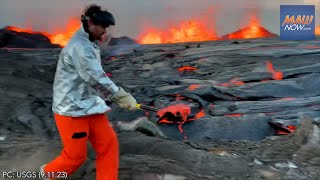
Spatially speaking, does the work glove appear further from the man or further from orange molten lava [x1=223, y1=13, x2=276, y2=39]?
orange molten lava [x1=223, y1=13, x2=276, y2=39]

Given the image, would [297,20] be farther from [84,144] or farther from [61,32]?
[84,144]

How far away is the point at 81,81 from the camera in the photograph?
318 cm

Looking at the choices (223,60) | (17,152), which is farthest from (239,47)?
(17,152)

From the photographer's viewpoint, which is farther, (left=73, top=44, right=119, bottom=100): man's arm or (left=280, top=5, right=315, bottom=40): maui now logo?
(left=280, top=5, right=315, bottom=40): maui now logo

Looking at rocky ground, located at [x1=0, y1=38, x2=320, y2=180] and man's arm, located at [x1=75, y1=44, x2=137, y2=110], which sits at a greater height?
man's arm, located at [x1=75, y1=44, x2=137, y2=110]

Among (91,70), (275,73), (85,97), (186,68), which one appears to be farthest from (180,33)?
(91,70)

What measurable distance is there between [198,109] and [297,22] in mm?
4640

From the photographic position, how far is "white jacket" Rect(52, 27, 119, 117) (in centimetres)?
305

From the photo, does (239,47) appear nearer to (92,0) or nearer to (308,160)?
(92,0)

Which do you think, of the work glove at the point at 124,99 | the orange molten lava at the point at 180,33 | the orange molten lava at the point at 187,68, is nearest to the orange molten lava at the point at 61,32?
the orange molten lava at the point at 180,33

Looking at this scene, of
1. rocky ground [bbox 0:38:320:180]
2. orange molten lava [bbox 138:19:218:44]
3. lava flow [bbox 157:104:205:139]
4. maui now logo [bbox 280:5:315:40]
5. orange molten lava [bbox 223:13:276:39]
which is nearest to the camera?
rocky ground [bbox 0:38:320:180]

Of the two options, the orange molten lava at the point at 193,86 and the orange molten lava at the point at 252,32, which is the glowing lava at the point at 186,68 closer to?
the orange molten lava at the point at 193,86

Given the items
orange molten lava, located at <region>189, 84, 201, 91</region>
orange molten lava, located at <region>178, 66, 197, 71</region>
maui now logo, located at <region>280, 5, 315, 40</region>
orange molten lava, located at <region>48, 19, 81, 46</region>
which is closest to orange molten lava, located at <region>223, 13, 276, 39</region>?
maui now logo, located at <region>280, 5, 315, 40</region>

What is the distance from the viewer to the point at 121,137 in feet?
15.0
